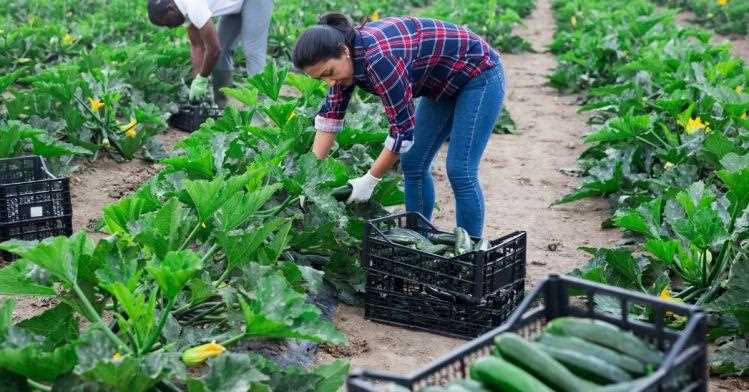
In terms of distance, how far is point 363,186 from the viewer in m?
4.73

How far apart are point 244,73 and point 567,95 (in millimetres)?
3445

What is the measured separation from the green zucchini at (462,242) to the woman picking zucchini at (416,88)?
39 cm

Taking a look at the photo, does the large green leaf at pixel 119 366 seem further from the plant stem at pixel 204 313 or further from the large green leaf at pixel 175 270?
the plant stem at pixel 204 313

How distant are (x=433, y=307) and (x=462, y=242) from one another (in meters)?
0.30

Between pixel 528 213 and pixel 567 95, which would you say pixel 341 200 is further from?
pixel 567 95

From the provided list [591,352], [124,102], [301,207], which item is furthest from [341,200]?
[124,102]

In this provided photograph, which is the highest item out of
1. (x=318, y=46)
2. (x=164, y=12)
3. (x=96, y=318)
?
(x=318, y=46)

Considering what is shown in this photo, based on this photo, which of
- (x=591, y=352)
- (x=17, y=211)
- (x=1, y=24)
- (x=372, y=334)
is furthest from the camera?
(x=1, y=24)

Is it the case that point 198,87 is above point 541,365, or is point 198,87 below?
below

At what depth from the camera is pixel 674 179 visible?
5.75m

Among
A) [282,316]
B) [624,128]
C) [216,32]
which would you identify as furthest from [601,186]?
[282,316]

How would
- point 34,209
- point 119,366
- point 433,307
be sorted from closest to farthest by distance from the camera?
point 119,366 < point 433,307 < point 34,209

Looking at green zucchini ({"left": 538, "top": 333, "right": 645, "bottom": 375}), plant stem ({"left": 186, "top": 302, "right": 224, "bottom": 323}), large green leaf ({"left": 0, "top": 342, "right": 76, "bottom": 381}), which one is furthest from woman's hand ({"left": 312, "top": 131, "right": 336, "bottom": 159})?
green zucchini ({"left": 538, "top": 333, "right": 645, "bottom": 375})

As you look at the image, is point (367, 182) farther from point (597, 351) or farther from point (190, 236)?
point (597, 351)
